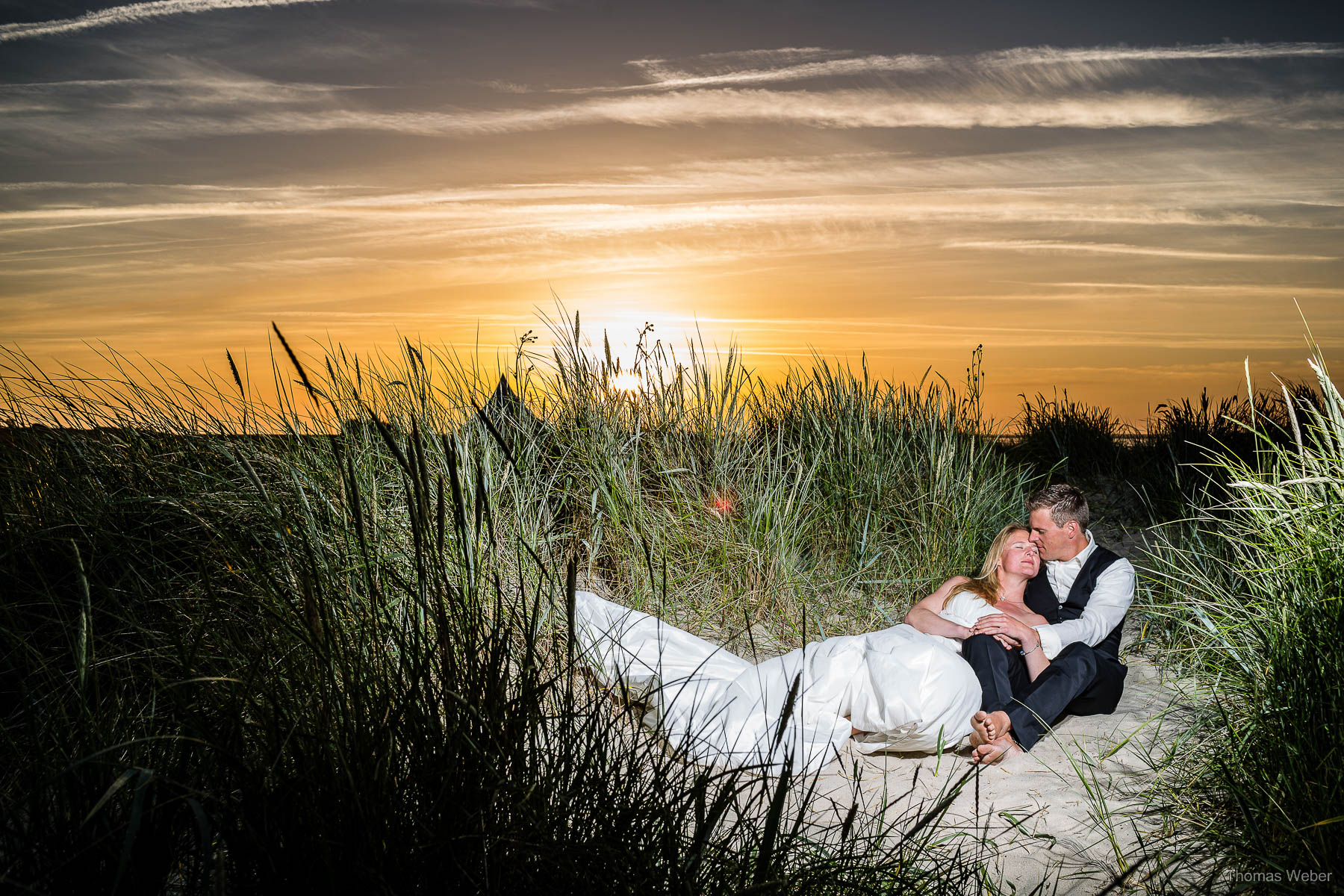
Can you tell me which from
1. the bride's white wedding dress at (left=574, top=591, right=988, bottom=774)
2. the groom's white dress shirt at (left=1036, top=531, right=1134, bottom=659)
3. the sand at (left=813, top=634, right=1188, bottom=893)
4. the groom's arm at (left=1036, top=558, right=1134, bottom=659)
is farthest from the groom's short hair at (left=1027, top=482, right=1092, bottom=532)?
the bride's white wedding dress at (left=574, top=591, right=988, bottom=774)

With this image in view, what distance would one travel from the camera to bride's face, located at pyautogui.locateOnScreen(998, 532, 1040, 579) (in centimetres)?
440

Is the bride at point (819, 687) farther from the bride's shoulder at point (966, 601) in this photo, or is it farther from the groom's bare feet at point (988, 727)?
the bride's shoulder at point (966, 601)

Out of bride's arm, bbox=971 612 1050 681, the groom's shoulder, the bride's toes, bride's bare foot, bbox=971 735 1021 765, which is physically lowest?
bride's bare foot, bbox=971 735 1021 765

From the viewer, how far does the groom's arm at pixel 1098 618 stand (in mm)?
4234

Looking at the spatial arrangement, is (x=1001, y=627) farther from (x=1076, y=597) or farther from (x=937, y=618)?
(x=1076, y=597)

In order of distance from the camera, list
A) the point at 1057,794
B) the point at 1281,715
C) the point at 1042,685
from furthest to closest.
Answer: the point at 1042,685, the point at 1057,794, the point at 1281,715

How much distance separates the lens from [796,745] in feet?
12.0

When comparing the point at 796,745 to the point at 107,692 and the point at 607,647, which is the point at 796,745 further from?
the point at 107,692

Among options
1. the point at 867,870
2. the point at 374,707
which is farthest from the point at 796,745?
the point at 374,707

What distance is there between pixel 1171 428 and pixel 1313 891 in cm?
797

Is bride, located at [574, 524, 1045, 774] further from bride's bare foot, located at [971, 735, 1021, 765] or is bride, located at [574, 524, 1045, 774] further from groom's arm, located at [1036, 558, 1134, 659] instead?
groom's arm, located at [1036, 558, 1134, 659]

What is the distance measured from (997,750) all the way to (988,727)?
100mm

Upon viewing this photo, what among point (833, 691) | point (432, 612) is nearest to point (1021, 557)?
point (833, 691)

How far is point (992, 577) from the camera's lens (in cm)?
451
